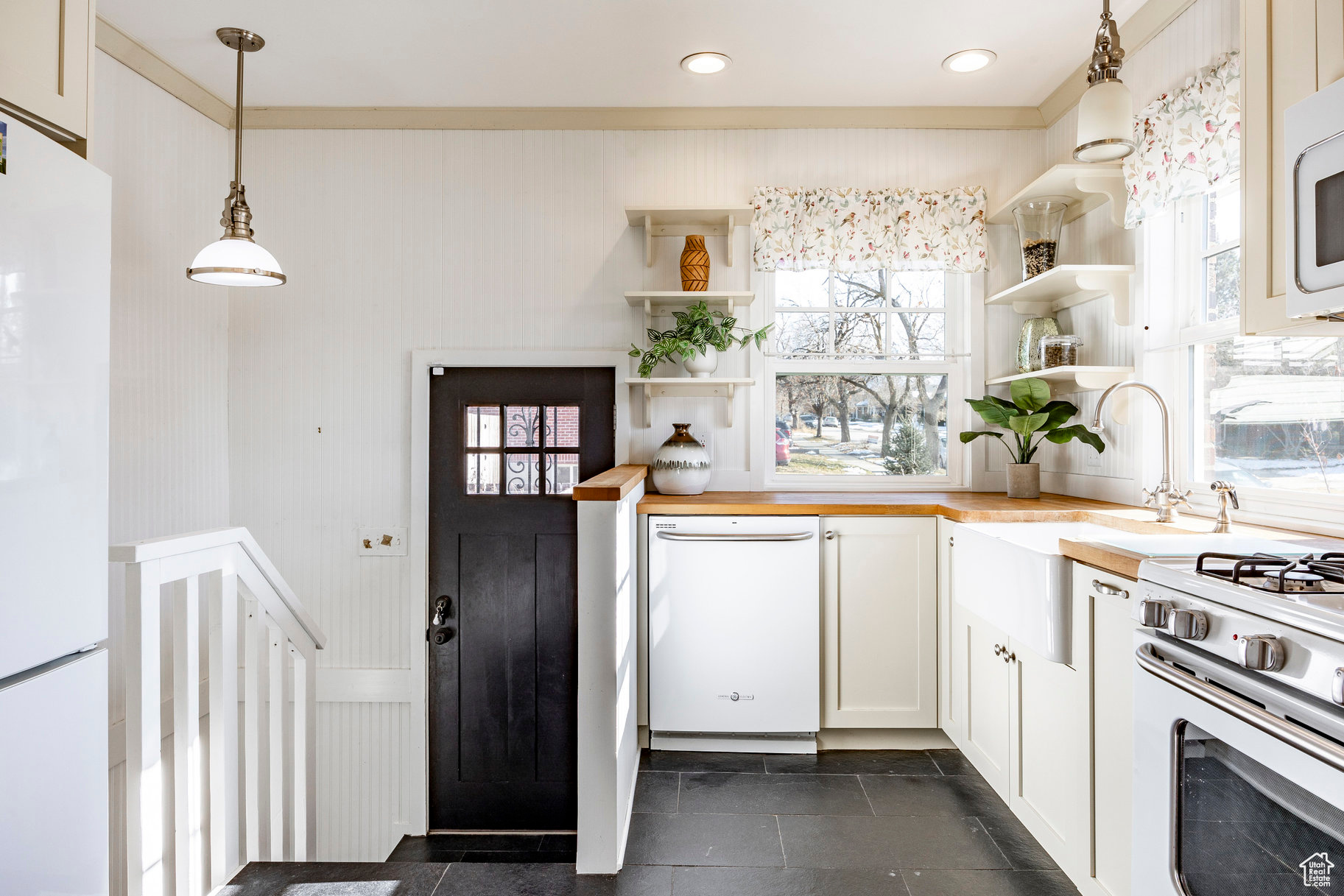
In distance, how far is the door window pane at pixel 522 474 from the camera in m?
3.09

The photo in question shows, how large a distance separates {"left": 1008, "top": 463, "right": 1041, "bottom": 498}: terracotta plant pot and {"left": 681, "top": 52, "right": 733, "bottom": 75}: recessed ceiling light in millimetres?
1937

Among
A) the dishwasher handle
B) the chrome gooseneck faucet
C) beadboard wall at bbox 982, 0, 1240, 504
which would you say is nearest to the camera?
the chrome gooseneck faucet

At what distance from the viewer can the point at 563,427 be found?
10.3 ft

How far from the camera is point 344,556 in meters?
3.14

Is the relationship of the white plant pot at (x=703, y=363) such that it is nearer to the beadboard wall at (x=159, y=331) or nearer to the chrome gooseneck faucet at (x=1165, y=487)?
the chrome gooseneck faucet at (x=1165, y=487)

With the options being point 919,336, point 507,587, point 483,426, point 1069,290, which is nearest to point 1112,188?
point 1069,290

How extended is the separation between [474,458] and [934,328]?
2136 mm

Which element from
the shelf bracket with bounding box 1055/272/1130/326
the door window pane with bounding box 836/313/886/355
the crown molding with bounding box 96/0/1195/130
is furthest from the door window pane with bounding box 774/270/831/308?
the shelf bracket with bounding box 1055/272/1130/326

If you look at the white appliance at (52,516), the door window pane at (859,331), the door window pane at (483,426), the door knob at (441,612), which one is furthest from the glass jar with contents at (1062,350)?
the white appliance at (52,516)

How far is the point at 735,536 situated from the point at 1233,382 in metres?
1.63

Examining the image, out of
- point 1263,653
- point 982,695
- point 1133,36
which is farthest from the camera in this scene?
point 1133,36

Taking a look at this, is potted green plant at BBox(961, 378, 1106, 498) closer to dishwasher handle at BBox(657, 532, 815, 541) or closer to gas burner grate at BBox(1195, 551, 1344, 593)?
dishwasher handle at BBox(657, 532, 815, 541)

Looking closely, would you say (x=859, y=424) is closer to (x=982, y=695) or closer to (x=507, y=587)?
(x=982, y=695)

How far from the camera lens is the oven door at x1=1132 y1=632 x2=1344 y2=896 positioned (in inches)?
39.3
